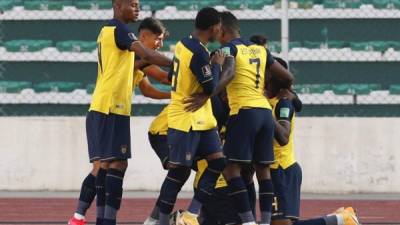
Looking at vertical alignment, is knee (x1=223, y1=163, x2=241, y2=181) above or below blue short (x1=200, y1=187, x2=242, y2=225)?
above

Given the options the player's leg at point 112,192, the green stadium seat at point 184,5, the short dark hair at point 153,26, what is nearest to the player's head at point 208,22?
the short dark hair at point 153,26

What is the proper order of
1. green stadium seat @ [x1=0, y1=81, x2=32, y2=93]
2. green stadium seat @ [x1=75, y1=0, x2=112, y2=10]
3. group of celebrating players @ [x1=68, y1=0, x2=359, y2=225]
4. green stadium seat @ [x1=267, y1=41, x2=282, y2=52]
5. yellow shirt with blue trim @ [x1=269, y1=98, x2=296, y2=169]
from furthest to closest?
1. green stadium seat @ [x1=75, y1=0, x2=112, y2=10]
2. green stadium seat @ [x1=0, y1=81, x2=32, y2=93]
3. green stadium seat @ [x1=267, y1=41, x2=282, y2=52]
4. yellow shirt with blue trim @ [x1=269, y1=98, x2=296, y2=169]
5. group of celebrating players @ [x1=68, y1=0, x2=359, y2=225]

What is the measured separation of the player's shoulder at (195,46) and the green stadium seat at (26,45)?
24.2 ft

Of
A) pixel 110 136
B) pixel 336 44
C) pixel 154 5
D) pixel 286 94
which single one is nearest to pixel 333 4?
pixel 336 44

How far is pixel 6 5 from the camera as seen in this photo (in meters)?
18.2

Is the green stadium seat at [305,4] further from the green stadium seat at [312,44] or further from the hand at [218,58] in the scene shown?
the hand at [218,58]

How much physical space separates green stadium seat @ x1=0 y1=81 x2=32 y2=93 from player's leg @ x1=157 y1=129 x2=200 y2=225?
23.1 feet

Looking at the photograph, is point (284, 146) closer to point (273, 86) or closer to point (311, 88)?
point (273, 86)

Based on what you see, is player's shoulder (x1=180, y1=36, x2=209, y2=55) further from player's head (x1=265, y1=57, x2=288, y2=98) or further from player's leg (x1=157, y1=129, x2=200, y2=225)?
player's head (x1=265, y1=57, x2=288, y2=98)

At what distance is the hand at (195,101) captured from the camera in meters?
10.8

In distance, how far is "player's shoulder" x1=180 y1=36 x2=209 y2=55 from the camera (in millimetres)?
10789

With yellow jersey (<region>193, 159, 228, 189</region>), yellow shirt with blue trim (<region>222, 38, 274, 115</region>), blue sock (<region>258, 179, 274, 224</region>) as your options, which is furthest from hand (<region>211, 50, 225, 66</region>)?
blue sock (<region>258, 179, 274, 224</region>)

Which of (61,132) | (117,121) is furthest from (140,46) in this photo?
(61,132)

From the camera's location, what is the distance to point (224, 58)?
36.0ft
